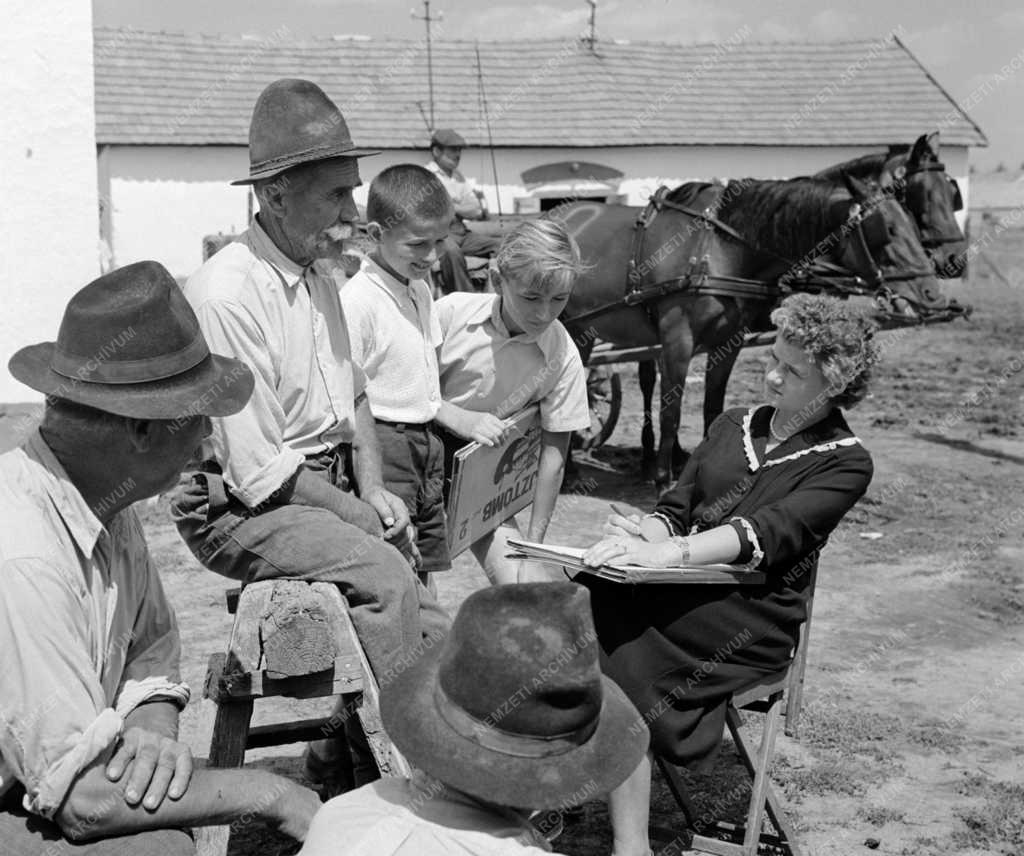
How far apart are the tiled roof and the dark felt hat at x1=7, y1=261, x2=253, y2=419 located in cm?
2054

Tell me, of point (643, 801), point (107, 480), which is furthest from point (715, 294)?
point (107, 480)

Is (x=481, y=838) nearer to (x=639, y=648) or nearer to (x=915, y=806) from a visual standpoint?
(x=639, y=648)

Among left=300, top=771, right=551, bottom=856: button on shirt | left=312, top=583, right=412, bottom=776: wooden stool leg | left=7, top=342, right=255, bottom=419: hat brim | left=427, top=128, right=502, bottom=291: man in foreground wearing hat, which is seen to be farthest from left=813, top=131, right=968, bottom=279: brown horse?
left=300, top=771, right=551, bottom=856: button on shirt

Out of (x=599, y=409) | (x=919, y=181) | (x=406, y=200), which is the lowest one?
(x=599, y=409)

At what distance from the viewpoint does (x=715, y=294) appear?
8.93m

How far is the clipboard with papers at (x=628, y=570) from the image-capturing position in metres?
3.59

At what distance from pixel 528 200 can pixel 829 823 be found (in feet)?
64.4

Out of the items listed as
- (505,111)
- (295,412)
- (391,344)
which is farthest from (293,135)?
(505,111)

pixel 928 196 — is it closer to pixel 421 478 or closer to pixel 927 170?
pixel 927 170

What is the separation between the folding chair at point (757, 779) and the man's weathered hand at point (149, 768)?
6.40 feet

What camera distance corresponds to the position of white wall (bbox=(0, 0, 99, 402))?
7.75 m

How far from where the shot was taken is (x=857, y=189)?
353 inches

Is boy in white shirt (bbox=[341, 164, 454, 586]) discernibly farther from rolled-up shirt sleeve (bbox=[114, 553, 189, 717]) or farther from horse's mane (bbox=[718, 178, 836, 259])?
horse's mane (bbox=[718, 178, 836, 259])

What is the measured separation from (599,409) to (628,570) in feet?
27.0
